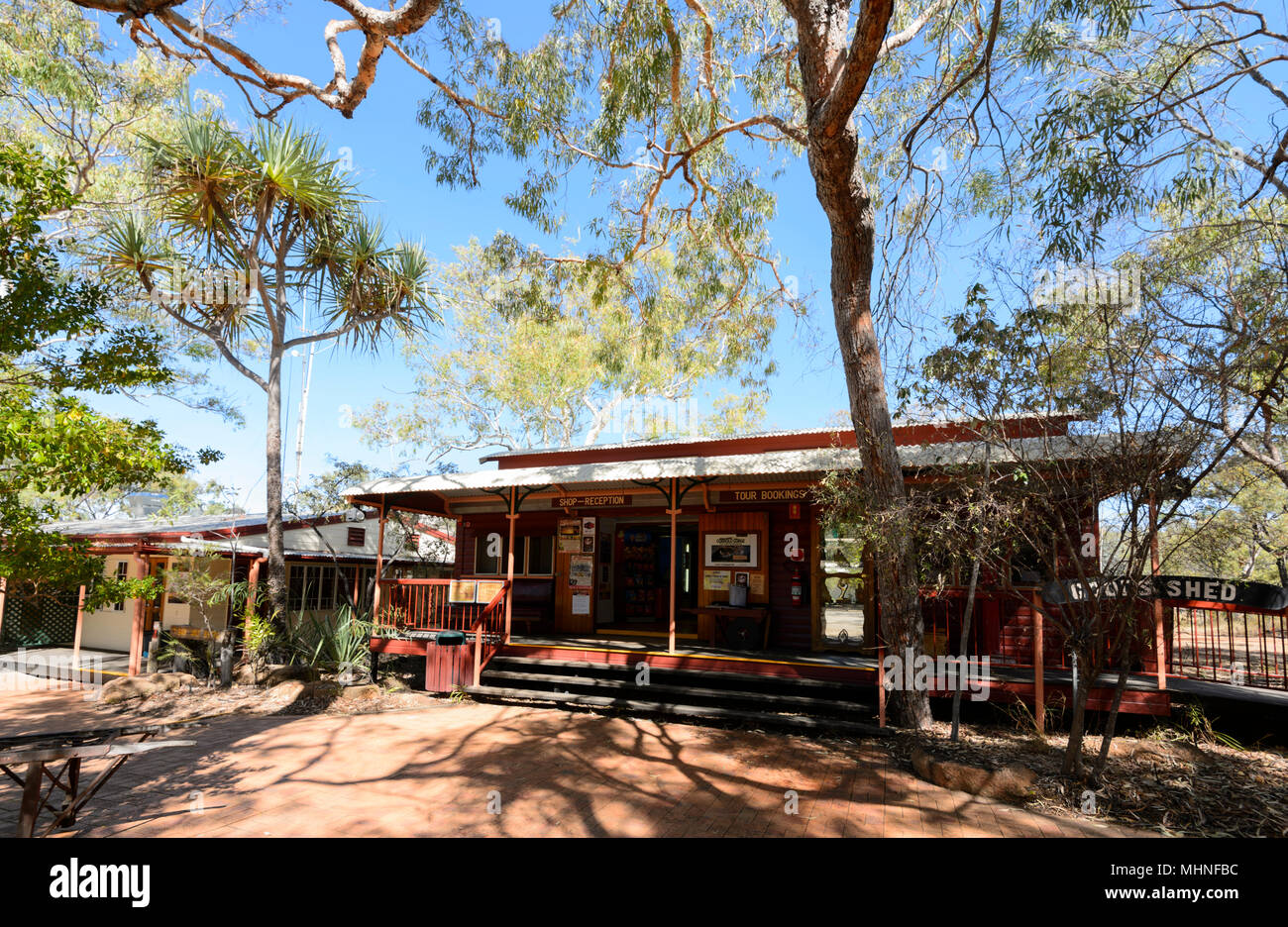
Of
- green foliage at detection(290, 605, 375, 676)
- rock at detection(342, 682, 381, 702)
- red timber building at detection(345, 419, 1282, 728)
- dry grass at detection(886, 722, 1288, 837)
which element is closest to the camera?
dry grass at detection(886, 722, 1288, 837)

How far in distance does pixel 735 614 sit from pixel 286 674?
670 cm

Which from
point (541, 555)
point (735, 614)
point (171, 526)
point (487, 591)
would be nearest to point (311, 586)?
point (171, 526)

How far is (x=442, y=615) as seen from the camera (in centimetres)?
1120

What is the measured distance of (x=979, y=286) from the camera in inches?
249

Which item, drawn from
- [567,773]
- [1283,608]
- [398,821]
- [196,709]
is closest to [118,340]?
[398,821]

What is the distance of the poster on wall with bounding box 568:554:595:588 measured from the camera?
41.0 ft

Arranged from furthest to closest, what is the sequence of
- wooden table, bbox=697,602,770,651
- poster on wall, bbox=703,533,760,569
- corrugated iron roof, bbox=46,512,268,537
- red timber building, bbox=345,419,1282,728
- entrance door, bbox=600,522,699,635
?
corrugated iron roof, bbox=46,512,268,537 → entrance door, bbox=600,522,699,635 → poster on wall, bbox=703,533,760,569 → wooden table, bbox=697,602,770,651 → red timber building, bbox=345,419,1282,728

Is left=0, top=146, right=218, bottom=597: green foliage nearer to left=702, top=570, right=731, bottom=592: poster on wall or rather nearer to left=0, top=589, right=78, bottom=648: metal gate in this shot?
left=702, top=570, right=731, bottom=592: poster on wall

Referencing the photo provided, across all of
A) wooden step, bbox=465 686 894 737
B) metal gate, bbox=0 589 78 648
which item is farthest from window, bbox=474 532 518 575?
metal gate, bbox=0 589 78 648

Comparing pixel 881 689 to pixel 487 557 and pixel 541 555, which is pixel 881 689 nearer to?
pixel 541 555

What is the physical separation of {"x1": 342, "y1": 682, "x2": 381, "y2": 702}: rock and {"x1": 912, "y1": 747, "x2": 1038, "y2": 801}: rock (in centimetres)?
732

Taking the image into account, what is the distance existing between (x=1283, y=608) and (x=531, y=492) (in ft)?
32.0

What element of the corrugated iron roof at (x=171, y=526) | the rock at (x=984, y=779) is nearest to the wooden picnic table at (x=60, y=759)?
the rock at (x=984, y=779)
